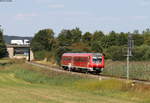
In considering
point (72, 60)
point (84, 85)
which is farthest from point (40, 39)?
point (84, 85)

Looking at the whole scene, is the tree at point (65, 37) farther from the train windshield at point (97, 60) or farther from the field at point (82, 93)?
the field at point (82, 93)

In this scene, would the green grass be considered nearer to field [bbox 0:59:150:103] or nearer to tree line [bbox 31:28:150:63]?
field [bbox 0:59:150:103]

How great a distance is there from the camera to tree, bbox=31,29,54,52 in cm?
14785

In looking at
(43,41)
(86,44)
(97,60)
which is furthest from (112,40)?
(97,60)

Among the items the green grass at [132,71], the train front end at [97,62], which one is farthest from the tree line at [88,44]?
the train front end at [97,62]

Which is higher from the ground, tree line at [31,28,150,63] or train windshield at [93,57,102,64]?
tree line at [31,28,150,63]

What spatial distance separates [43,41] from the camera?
15475cm

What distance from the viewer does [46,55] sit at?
12556 cm

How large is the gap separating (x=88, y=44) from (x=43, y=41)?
37.0 m

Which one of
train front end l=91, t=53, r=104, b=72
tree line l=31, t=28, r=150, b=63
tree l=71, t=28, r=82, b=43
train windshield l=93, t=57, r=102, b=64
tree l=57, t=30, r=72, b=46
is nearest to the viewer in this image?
train front end l=91, t=53, r=104, b=72

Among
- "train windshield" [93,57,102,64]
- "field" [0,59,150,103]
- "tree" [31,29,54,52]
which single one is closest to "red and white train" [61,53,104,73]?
"train windshield" [93,57,102,64]

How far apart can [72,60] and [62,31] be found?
81814 millimetres

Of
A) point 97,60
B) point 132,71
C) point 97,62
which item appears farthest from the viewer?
point 132,71

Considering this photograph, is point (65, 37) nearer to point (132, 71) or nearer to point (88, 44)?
point (88, 44)
